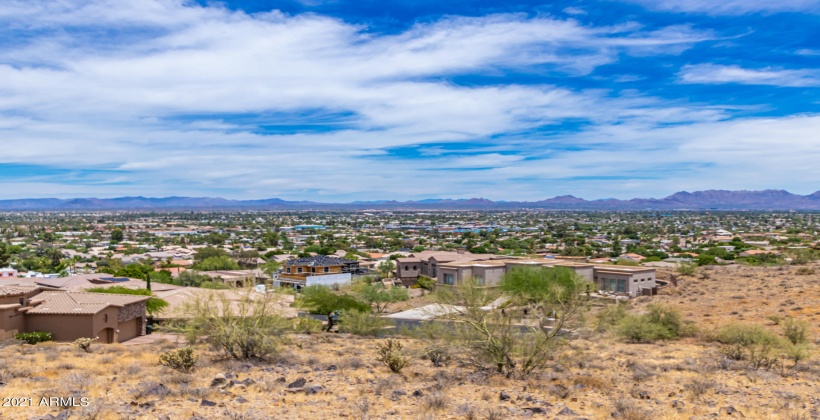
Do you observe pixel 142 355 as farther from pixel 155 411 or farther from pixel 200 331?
pixel 155 411

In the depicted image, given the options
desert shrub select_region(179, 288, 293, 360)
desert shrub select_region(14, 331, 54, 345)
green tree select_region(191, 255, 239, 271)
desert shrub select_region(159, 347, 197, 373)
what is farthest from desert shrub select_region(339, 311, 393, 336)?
green tree select_region(191, 255, 239, 271)

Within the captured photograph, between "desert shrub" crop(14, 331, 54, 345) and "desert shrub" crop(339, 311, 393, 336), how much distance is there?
39.0 ft

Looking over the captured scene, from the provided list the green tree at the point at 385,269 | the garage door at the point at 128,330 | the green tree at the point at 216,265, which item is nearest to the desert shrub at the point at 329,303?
the garage door at the point at 128,330

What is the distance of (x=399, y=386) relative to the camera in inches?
606

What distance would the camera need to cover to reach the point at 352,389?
15.1 meters

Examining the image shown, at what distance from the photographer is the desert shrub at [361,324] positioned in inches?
1125

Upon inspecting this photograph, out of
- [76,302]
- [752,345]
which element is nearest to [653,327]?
[752,345]

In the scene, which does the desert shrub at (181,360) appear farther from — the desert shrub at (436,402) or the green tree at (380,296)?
the green tree at (380,296)

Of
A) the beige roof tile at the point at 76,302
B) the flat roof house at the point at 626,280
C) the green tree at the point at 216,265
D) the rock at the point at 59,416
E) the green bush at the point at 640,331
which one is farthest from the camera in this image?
the green tree at the point at 216,265

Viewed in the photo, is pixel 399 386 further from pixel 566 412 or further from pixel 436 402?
pixel 566 412

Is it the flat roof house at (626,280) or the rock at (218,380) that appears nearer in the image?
the rock at (218,380)

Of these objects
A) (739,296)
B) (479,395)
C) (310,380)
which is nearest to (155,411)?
(310,380)

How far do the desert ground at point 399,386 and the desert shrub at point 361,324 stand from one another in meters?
5.87

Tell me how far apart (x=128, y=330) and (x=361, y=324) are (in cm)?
1035
